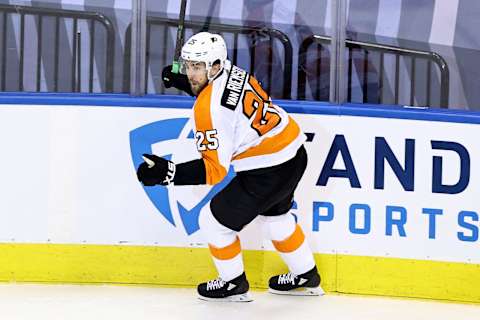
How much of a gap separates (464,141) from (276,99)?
82 cm

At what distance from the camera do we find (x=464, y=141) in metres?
4.30

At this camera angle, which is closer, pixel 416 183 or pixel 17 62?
pixel 416 183

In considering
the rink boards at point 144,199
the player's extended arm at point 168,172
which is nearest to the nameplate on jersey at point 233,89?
the player's extended arm at point 168,172

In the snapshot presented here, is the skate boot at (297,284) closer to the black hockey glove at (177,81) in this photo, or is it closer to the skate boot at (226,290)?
the skate boot at (226,290)

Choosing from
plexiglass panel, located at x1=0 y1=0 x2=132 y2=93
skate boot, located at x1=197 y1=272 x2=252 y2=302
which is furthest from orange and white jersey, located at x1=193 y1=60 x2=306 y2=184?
plexiglass panel, located at x1=0 y1=0 x2=132 y2=93

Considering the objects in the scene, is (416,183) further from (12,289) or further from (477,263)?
(12,289)

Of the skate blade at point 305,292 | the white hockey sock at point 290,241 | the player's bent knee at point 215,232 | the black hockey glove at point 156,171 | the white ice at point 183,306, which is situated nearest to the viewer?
the black hockey glove at point 156,171

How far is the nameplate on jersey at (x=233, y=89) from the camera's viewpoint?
4023 millimetres

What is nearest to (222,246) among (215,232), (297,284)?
(215,232)

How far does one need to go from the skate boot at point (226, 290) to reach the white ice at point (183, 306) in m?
0.03

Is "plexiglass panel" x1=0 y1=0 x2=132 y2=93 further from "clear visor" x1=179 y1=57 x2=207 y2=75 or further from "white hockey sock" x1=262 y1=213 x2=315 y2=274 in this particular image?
"white hockey sock" x1=262 y1=213 x2=315 y2=274

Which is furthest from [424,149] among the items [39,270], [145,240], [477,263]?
[39,270]

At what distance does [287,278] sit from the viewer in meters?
4.46

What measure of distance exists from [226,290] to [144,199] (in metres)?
0.55
